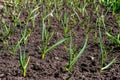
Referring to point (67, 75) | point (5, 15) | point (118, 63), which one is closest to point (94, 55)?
point (118, 63)

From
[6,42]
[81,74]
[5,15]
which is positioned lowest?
[81,74]

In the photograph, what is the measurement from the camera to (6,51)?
2.24 metres

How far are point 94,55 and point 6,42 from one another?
2.36 feet

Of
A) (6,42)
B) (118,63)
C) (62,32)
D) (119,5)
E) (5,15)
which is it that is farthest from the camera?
(119,5)

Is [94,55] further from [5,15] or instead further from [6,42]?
[5,15]

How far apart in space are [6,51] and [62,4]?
126 centimetres

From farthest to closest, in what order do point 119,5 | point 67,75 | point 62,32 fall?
point 119,5 < point 62,32 < point 67,75

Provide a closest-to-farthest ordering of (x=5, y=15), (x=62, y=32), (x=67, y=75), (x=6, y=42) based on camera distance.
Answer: (x=67, y=75) < (x=6, y=42) < (x=62, y=32) < (x=5, y=15)

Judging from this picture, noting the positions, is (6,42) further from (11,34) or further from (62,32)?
(62,32)

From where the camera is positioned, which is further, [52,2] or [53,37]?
[52,2]

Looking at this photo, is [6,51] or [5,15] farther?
[5,15]

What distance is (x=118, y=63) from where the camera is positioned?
214cm

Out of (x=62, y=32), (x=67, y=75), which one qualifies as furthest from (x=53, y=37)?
(x=67, y=75)

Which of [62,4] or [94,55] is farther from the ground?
[62,4]
